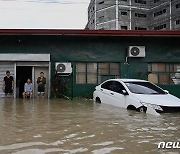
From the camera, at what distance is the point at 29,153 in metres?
4.58

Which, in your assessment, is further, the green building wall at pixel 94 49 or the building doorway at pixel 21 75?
the building doorway at pixel 21 75

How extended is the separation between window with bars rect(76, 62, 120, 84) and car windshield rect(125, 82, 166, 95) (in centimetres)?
547

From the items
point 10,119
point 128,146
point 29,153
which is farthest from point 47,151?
point 10,119

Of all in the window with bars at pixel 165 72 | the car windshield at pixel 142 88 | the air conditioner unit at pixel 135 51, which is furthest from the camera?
the window with bars at pixel 165 72

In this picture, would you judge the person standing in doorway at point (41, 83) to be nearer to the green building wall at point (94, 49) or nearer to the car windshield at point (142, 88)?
the green building wall at point (94, 49)

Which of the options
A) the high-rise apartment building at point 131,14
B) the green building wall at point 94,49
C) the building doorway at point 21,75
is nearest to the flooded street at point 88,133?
the green building wall at point 94,49

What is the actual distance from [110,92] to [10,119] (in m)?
4.88

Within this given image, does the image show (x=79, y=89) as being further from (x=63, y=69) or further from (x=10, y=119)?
(x=10, y=119)

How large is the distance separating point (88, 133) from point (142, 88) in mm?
5206

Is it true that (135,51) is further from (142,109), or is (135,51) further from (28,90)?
(142,109)

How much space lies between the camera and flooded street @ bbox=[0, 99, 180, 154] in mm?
4865

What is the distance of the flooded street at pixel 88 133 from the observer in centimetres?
487

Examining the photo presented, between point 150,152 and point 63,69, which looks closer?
point 150,152

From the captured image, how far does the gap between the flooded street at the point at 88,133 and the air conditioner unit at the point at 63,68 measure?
→ 305 inches
